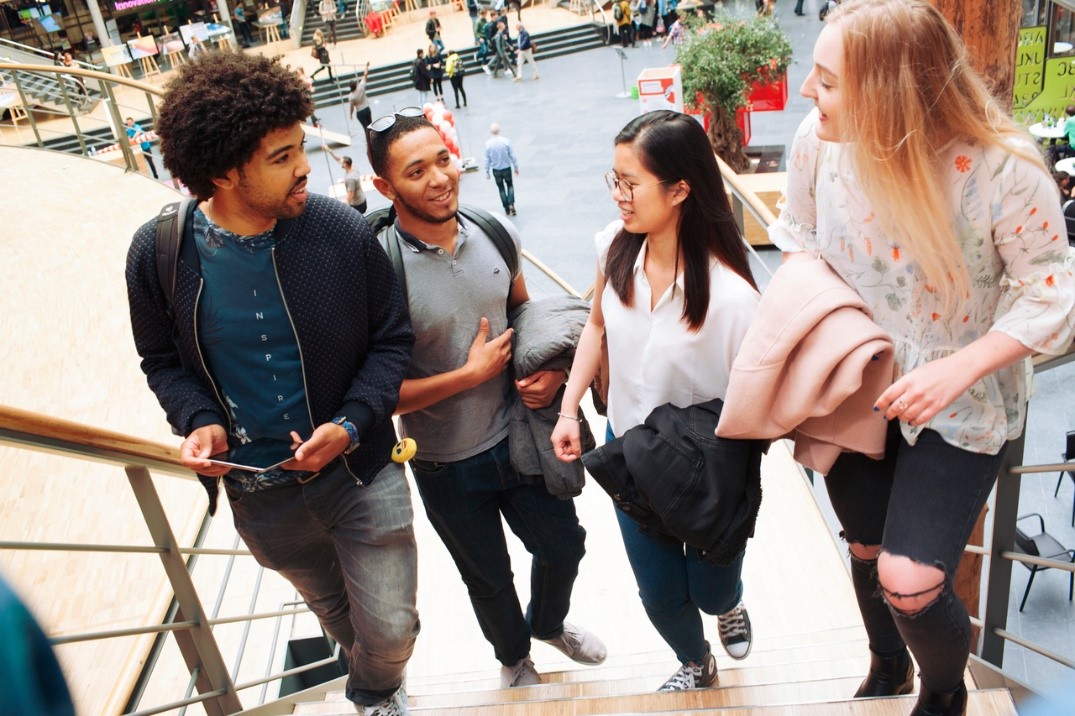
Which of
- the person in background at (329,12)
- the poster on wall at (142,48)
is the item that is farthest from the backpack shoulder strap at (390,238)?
the person in background at (329,12)

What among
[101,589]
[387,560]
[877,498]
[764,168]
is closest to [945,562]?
[877,498]

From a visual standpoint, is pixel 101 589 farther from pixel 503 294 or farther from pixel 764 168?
pixel 764 168

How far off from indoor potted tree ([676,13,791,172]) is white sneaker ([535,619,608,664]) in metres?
10.2

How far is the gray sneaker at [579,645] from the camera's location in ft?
9.02

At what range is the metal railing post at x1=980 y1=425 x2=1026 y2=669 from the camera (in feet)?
6.50

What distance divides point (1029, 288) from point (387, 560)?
1418 mm

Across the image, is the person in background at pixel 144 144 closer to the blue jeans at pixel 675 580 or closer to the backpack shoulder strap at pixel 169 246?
the backpack shoulder strap at pixel 169 246

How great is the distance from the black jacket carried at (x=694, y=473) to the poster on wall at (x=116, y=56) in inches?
948

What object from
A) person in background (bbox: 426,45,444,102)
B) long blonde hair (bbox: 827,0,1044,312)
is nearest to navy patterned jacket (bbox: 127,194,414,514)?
long blonde hair (bbox: 827,0,1044,312)

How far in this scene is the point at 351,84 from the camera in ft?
66.8

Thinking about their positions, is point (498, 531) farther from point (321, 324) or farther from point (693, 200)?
point (693, 200)

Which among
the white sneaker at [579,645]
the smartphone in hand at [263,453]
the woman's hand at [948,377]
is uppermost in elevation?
the woman's hand at [948,377]

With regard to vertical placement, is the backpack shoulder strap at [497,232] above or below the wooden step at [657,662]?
above

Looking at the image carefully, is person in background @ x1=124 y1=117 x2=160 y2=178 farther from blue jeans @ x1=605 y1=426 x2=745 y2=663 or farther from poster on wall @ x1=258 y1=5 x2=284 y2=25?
poster on wall @ x1=258 y1=5 x2=284 y2=25
